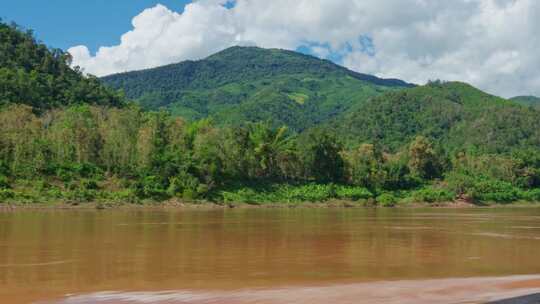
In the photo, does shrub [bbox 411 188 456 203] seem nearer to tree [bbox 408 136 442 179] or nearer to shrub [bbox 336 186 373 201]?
shrub [bbox 336 186 373 201]

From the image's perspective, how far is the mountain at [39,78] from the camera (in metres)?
86.5

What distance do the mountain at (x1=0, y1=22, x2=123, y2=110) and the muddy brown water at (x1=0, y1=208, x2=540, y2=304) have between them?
60080 millimetres

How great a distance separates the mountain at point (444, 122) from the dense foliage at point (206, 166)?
1348 inches

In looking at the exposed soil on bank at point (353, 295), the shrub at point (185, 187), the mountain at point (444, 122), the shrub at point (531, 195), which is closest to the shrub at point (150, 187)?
the shrub at point (185, 187)

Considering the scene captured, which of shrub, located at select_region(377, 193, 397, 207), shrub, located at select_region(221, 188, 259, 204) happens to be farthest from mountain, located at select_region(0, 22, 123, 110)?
shrub, located at select_region(377, 193, 397, 207)

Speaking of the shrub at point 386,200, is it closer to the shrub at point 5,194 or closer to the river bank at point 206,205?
the river bank at point 206,205

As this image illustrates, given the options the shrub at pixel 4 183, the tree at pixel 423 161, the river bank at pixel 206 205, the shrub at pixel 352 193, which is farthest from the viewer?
the tree at pixel 423 161

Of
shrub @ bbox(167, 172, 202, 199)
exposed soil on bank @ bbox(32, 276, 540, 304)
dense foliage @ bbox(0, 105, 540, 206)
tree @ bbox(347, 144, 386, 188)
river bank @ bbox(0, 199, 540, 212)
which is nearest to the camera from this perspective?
exposed soil on bank @ bbox(32, 276, 540, 304)

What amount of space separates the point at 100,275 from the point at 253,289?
4.73m

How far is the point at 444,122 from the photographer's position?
15762 cm

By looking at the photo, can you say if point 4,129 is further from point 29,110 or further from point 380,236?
point 380,236

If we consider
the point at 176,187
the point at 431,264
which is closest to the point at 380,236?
the point at 431,264

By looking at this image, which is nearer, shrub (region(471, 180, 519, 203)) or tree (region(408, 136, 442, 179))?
shrub (region(471, 180, 519, 203))

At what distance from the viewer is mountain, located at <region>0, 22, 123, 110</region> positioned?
3406 inches
